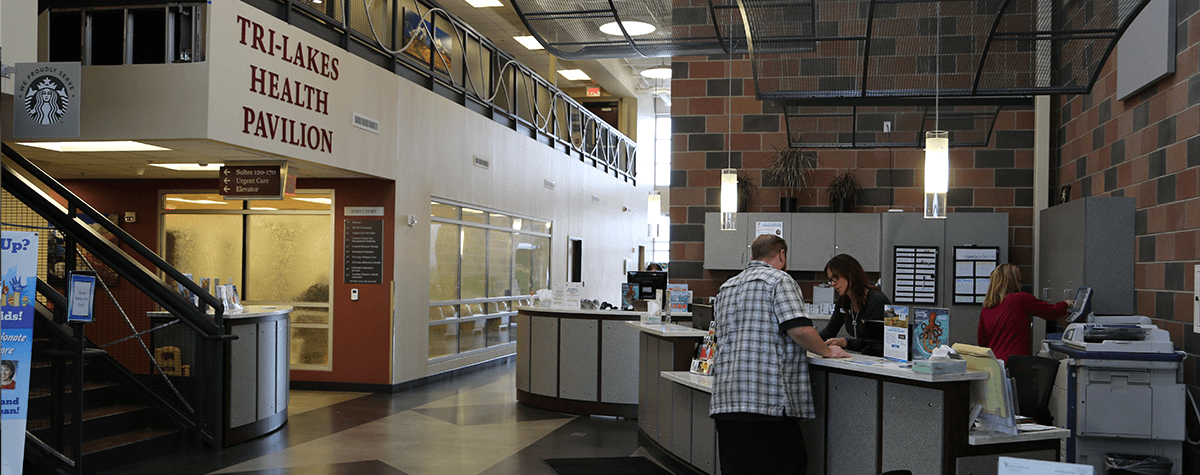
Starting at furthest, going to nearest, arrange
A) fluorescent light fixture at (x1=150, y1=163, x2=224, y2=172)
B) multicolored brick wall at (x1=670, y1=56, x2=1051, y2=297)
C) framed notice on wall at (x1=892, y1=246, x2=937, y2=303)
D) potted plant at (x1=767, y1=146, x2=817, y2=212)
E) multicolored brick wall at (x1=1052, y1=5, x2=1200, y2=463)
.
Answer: potted plant at (x1=767, y1=146, x2=817, y2=212), multicolored brick wall at (x1=670, y1=56, x2=1051, y2=297), framed notice on wall at (x1=892, y1=246, x2=937, y2=303), fluorescent light fixture at (x1=150, y1=163, x2=224, y2=172), multicolored brick wall at (x1=1052, y1=5, x2=1200, y2=463)

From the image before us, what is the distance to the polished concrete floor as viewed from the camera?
19.4 feet

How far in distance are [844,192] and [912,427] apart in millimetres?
5284

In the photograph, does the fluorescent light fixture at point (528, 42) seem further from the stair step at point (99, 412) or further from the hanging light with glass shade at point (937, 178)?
the hanging light with glass shade at point (937, 178)

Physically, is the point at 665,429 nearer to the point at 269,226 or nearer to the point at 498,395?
the point at 498,395

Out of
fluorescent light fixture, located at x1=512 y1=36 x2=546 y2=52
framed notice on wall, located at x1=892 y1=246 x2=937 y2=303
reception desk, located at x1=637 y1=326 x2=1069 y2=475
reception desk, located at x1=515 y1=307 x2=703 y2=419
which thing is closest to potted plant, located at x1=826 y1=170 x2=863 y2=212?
framed notice on wall, located at x1=892 y1=246 x2=937 y2=303

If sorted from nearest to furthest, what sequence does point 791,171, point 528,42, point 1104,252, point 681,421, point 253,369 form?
1. point 681,421
2. point 1104,252
3. point 253,369
4. point 791,171
5. point 528,42

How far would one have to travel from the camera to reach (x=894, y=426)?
401cm

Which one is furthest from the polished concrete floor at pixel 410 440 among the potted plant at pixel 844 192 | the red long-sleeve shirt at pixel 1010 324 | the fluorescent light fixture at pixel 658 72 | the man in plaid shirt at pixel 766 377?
the fluorescent light fixture at pixel 658 72

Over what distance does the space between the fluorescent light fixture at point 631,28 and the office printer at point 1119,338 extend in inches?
134

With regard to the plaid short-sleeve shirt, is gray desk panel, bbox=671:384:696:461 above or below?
below

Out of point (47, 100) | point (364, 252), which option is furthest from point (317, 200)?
point (47, 100)

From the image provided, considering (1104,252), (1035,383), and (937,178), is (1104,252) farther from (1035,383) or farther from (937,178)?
(937,178)

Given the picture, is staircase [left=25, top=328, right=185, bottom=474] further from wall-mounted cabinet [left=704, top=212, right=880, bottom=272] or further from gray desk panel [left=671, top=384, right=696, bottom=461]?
wall-mounted cabinet [left=704, top=212, right=880, bottom=272]

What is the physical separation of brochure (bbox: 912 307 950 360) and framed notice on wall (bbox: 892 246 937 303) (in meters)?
4.83
